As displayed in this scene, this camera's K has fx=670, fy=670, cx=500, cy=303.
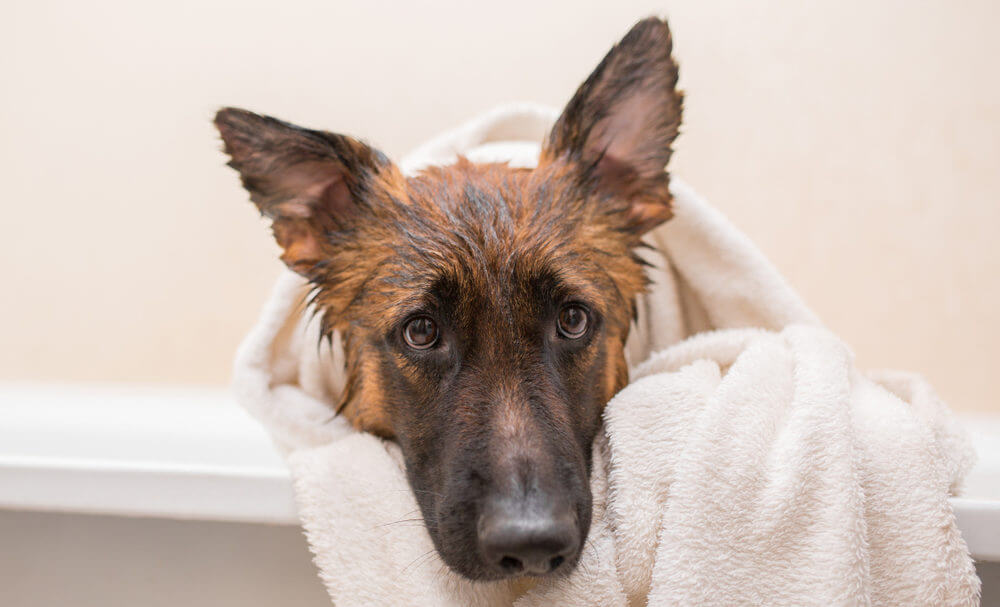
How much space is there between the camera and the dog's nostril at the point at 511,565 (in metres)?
0.93

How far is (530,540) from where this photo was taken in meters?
0.90

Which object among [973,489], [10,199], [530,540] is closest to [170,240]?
[10,199]

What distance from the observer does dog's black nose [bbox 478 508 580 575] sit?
900mm

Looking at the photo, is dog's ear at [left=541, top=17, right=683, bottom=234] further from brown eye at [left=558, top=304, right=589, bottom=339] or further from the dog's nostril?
the dog's nostril

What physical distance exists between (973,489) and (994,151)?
1.39m

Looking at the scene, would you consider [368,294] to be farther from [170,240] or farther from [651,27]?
[170,240]

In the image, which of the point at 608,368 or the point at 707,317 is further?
the point at 707,317

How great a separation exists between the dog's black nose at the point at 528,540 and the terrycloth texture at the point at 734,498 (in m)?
0.09

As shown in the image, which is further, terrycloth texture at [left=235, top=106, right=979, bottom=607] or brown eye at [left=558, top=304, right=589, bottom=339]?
brown eye at [left=558, top=304, right=589, bottom=339]

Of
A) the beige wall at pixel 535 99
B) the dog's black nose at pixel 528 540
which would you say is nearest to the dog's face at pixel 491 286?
the dog's black nose at pixel 528 540

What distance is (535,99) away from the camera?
104 inches

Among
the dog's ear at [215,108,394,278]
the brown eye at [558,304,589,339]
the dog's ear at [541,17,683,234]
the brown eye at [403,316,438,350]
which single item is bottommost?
the brown eye at [403,316,438,350]

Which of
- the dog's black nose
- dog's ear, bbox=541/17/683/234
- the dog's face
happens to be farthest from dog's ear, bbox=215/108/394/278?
the dog's black nose

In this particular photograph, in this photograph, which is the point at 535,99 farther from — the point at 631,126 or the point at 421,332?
the point at 421,332
